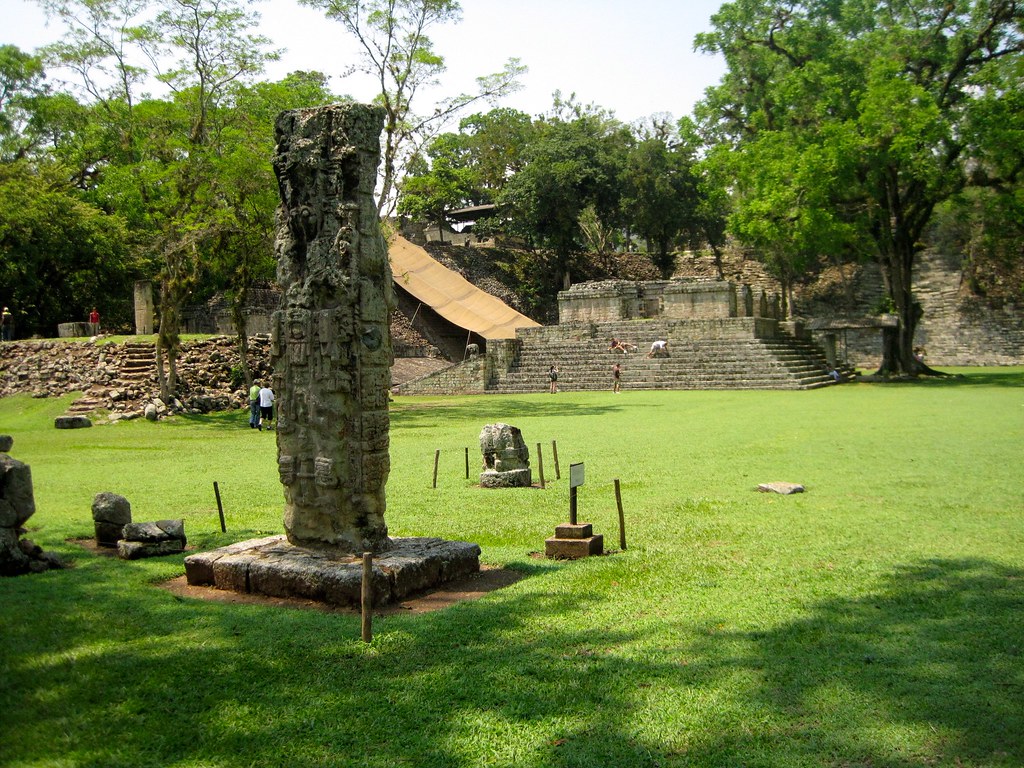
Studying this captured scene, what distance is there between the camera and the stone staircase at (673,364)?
88.8 feet

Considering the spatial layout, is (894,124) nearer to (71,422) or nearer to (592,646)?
(71,422)

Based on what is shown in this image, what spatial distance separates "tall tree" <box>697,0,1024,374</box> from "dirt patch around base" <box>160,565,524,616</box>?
76.2 ft

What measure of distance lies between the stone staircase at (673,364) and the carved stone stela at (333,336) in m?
21.5

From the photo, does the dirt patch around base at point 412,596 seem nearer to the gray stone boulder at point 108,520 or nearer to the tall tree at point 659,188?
the gray stone boulder at point 108,520

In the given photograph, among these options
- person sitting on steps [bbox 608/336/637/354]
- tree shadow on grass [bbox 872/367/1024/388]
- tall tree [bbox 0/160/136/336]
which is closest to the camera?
tree shadow on grass [bbox 872/367/1024/388]

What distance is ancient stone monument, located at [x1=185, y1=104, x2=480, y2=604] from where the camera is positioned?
6270 millimetres

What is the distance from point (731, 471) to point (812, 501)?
6.76ft

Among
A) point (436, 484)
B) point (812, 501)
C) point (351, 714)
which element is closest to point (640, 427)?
point (436, 484)

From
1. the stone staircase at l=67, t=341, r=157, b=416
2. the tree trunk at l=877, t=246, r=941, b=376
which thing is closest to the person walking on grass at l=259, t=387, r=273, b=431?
the stone staircase at l=67, t=341, r=157, b=416

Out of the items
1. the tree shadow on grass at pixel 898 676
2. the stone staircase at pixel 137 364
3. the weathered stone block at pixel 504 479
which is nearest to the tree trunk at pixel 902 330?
the stone staircase at pixel 137 364

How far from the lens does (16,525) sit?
262 inches

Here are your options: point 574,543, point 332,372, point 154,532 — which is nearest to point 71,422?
point 154,532

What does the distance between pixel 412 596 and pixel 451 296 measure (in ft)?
108

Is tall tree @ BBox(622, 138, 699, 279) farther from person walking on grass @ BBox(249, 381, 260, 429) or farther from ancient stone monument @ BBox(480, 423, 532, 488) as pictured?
ancient stone monument @ BBox(480, 423, 532, 488)
